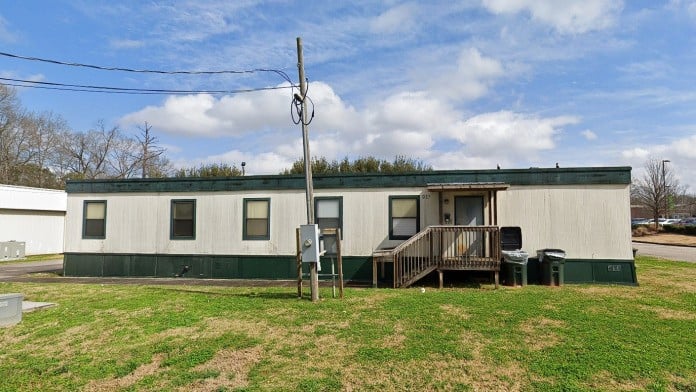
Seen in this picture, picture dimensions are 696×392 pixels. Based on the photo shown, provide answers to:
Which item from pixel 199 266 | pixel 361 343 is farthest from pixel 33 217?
pixel 361 343

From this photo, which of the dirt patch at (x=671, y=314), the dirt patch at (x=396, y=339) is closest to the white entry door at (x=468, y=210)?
the dirt patch at (x=671, y=314)

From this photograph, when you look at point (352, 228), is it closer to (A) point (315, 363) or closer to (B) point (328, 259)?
(B) point (328, 259)

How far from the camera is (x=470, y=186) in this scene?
403 inches

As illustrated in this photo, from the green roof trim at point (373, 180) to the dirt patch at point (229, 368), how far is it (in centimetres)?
670

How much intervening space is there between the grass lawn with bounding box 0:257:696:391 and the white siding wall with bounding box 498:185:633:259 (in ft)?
6.47

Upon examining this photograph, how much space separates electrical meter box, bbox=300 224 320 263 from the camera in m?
8.17

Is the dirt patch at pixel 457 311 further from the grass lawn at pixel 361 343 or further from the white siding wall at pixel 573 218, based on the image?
the white siding wall at pixel 573 218

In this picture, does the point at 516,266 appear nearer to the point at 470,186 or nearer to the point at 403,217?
the point at 470,186

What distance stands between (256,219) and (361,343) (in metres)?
7.20

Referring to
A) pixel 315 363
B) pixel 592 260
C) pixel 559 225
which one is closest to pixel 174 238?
pixel 315 363

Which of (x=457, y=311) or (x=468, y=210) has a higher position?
(x=468, y=210)

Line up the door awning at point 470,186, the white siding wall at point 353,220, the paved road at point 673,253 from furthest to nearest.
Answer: the paved road at point 673,253 < the white siding wall at point 353,220 < the door awning at point 470,186

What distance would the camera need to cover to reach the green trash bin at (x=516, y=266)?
32.6 feet

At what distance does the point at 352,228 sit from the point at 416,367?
679cm
